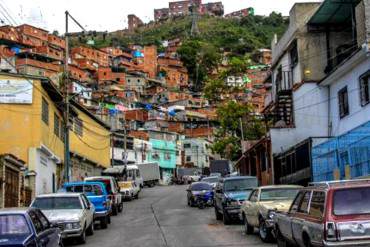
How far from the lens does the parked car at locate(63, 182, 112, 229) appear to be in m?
25.5

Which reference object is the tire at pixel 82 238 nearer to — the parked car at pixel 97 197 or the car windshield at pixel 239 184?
the parked car at pixel 97 197

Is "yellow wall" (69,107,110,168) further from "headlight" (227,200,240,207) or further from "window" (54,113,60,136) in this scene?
"headlight" (227,200,240,207)

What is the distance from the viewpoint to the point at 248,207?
20.0 metres

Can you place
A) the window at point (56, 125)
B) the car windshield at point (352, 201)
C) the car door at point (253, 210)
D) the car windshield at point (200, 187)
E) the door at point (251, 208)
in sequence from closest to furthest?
the car windshield at point (352, 201)
the car door at point (253, 210)
the door at point (251, 208)
the car windshield at point (200, 187)
the window at point (56, 125)

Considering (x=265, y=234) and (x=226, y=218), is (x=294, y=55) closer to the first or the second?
(x=226, y=218)

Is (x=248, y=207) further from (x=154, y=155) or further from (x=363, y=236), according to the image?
(x=154, y=155)

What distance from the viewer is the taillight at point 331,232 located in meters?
10.5

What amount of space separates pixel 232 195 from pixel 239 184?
42.8 inches

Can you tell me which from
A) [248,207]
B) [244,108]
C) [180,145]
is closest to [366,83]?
[248,207]

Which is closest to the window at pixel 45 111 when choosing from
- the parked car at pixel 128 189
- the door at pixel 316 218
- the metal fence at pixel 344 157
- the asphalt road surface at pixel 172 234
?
the parked car at pixel 128 189

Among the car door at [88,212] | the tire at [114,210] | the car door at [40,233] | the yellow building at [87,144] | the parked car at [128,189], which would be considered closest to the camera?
the car door at [40,233]

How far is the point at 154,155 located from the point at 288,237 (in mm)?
91569

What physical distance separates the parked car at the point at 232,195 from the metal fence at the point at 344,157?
3361mm

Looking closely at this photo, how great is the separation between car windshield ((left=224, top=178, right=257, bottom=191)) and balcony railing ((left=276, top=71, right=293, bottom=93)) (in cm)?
1449
